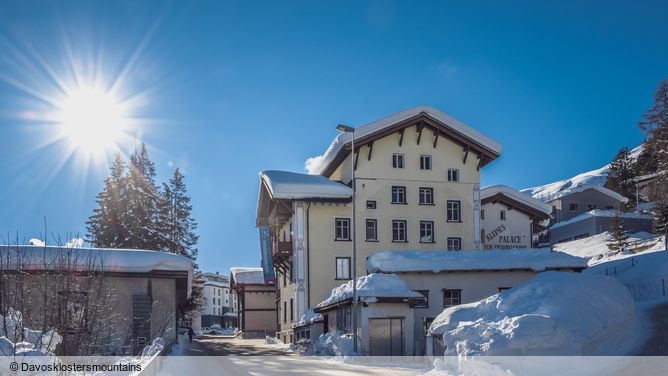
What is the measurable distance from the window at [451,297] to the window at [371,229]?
30.7 feet

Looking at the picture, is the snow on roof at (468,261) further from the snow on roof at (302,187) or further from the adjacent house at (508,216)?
the adjacent house at (508,216)

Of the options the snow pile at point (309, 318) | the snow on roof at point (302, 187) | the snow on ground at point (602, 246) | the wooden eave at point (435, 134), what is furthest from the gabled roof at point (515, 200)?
the snow pile at point (309, 318)

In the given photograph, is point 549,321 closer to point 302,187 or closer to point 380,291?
point 380,291

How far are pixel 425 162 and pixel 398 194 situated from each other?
10.2ft

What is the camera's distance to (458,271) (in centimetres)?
3684

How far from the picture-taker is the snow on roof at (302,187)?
43.4 metres

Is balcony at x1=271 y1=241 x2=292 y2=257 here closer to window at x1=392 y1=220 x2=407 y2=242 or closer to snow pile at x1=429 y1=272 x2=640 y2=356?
window at x1=392 y1=220 x2=407 y2=242

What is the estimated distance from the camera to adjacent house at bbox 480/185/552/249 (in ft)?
165

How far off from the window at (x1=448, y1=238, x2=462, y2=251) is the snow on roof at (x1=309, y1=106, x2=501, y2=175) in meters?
7.00

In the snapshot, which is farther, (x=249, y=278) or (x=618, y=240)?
(x=249, y=278)

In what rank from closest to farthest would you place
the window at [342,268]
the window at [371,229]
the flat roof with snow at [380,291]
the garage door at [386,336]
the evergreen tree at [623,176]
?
the flat roof with snow at [380,291] < the garage door at [386,336] < the window at [342,268] < the window at [371,229] < the evergreen tree at [623,176]

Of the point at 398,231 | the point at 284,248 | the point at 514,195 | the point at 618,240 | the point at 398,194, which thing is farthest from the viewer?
the point at 618,240

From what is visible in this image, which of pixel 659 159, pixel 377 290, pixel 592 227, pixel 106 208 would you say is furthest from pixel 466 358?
pixel 592 227

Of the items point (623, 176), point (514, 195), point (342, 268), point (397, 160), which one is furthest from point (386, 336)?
point (623, 176)
